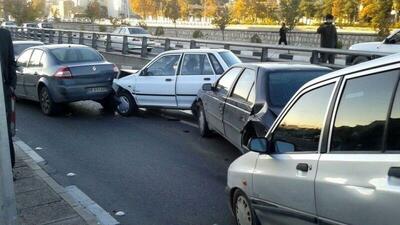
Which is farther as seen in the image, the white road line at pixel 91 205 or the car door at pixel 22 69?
the car door at pixel 22 69

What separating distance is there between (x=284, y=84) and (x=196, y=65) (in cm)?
399

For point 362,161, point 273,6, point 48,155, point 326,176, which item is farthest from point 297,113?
point 273,6

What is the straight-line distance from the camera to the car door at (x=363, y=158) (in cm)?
260

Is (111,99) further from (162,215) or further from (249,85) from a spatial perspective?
(162,215)

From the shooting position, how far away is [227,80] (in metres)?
7.97

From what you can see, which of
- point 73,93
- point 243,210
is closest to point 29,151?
point 73,93

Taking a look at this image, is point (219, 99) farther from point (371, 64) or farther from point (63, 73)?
point (371, 64)

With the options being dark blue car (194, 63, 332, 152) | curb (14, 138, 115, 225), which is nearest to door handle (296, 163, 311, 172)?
curb (14, 138, 115, 225)

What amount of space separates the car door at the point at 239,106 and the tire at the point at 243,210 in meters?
2.06

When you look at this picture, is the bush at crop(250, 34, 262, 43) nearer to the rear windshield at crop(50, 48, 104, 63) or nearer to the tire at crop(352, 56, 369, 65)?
the tire at crop(352, 56, 369, 65)

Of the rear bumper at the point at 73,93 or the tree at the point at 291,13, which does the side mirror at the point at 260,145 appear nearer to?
the rear bumper at the point at 73,93

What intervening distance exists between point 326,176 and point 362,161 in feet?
1.08

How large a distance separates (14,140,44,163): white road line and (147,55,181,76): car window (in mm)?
3336

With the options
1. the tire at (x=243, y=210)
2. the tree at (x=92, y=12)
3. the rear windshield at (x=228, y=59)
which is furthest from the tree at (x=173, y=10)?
the tire at (x=243, y=210)
